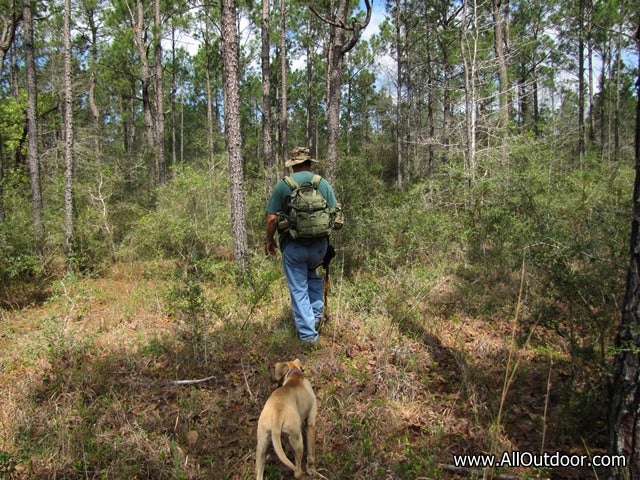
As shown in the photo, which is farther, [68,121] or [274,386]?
[68,121]

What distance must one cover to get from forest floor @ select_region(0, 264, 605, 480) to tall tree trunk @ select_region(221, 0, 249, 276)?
1615 millimetres

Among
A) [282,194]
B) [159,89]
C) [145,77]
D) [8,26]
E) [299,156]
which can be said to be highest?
[145,77]

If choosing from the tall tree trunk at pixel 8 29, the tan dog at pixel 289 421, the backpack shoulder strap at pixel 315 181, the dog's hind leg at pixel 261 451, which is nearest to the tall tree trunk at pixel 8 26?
the tall tree trunk at pixel 8 29

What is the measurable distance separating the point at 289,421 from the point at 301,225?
1.92 metres

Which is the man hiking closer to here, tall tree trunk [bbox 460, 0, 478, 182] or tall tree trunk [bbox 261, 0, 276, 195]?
tall tree trunk [bbox 460, 0, 478, 182]

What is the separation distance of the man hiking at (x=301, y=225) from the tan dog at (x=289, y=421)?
1.36m

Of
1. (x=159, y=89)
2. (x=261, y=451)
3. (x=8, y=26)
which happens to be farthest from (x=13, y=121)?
(x=261, y=451)

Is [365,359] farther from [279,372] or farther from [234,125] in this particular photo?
[234,125]

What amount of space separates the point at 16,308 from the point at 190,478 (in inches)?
215

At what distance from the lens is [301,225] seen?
146 inches

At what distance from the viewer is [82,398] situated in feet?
10.1

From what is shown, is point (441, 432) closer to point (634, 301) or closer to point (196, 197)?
point (634, 301)

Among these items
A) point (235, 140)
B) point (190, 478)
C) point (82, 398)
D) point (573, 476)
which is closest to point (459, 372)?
point (573, 476)

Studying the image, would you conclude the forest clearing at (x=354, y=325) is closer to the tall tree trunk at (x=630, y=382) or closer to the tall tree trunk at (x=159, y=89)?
the tall tree trunk at (x=630, y=382)
